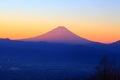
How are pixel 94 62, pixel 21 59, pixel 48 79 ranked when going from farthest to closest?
1. pixel 21 59
2. pixel 94 62
3. pixel 48 79

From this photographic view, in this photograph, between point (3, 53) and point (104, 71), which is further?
point (3, 53)

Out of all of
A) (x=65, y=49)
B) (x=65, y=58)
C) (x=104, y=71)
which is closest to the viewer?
(x=104, y=71)

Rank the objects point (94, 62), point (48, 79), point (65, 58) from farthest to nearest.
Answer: point (65, 58)
point (94, 62)
point (48, 79)

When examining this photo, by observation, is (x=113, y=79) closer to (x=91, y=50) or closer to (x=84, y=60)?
(x=84, y=60)

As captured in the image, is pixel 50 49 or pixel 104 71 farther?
pixel 50 49

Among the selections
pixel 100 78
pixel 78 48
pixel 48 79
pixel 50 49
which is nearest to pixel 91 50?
pixel 78 48

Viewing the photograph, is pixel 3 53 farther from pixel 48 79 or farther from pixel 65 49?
pixel 48 79

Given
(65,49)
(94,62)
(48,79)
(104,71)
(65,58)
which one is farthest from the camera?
(65,49)

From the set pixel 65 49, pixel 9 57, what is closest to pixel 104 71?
pixel 9 57
